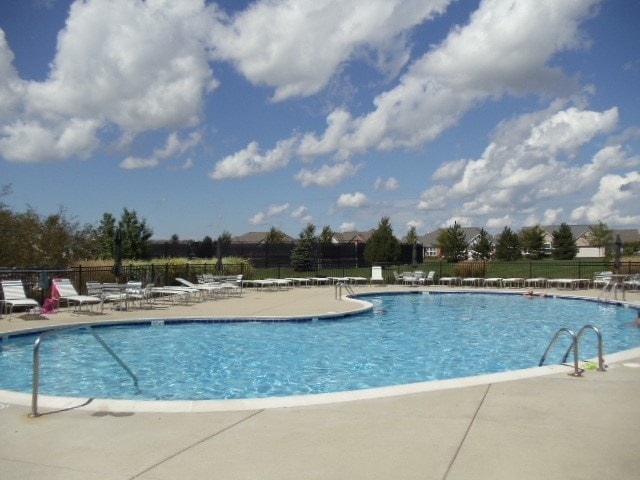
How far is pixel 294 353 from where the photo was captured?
37.0 ft

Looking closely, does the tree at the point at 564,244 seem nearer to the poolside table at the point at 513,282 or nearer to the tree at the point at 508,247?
the tree at the point at 508,247

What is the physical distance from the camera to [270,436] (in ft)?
15.8

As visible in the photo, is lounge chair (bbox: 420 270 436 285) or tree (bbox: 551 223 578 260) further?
tree (bbox: 551 223 578 260)

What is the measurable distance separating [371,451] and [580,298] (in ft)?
60.8

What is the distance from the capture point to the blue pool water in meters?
8.90

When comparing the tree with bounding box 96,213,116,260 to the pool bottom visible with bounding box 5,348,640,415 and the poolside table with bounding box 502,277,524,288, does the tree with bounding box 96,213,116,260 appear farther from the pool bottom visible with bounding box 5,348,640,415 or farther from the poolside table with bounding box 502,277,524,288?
the pool bottom visible with bounding box 5,348,640,415

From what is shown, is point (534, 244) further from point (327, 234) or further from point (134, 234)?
point (134, 234)

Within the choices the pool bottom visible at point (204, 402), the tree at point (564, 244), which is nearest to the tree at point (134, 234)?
the pool bottom visible at point (204, 402)

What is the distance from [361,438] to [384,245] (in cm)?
3630

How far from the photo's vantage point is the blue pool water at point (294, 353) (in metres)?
8.90

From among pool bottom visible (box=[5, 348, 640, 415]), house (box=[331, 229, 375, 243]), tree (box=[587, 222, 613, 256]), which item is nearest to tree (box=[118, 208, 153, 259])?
pool bottom visible (box=[5, 348, 640, 415])

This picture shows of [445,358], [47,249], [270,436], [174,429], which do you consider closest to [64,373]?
[174,429]

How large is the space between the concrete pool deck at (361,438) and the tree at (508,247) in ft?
188

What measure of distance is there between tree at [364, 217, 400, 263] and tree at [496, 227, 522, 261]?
24.7 meters
